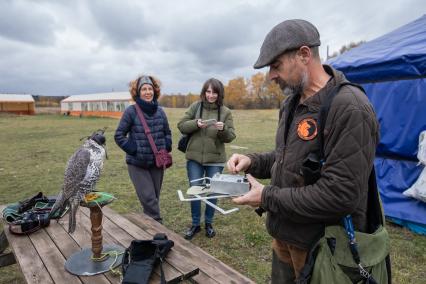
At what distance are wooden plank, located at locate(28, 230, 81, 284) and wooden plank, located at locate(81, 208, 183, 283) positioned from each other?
499mm

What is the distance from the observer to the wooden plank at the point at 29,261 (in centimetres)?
244

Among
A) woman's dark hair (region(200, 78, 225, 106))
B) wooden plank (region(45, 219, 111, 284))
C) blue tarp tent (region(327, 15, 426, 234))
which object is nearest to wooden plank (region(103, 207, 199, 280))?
wooden plank (region(45, 219, 111, 284))

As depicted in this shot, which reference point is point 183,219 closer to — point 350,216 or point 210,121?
point 210,121

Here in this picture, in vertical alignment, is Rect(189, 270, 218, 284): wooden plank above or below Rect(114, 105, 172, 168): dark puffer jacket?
below

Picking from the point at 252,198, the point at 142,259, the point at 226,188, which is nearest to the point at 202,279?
the point at 142,259

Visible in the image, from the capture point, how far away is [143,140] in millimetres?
4473

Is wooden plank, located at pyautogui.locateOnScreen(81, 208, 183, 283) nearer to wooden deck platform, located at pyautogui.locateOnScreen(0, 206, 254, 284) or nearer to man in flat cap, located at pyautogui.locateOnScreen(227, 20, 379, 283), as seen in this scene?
wooden deck platform, located at pyautogui.locateOnScreen(0, 206, 254, 284)

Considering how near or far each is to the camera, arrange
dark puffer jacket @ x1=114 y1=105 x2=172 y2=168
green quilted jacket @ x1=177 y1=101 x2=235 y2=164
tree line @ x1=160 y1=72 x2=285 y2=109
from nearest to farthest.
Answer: dark puffer jacket @ x1=114 y1=105 x2=172 y2=168 → green quilted jacket @ x1=177 y1=101 x2=235 y2=164 → tree line @ x1=160 y1=72 x2=285 y2=109

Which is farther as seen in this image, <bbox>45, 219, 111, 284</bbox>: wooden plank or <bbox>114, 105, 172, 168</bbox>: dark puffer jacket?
<bbox>114, 105, 172, 168</bbox>: dark puffer jacket

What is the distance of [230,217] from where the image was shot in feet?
18.9

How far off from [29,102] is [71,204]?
53.0m

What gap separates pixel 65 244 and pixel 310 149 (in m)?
2.46

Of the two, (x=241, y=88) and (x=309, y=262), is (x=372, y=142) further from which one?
(x=241, y=88)

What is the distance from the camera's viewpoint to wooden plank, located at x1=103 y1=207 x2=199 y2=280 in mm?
2508
